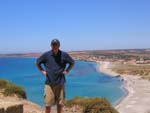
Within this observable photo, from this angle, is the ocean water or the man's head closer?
the man's head

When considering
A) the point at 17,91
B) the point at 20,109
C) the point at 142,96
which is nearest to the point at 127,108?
the point at 142,96

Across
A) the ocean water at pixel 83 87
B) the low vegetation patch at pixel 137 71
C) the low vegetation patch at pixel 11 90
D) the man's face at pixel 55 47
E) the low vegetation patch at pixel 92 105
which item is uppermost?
the man's face at pixel 55 47

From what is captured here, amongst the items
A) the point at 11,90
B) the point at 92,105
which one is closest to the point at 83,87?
A: the point at 92,105

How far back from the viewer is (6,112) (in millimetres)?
7484

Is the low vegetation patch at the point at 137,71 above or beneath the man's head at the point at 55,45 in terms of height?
beneath

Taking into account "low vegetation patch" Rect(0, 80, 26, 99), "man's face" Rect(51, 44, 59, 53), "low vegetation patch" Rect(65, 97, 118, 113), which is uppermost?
"man's face" Rect(51, 44, 59, 53)

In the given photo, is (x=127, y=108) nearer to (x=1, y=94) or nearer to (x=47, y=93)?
(x=1, y=94)

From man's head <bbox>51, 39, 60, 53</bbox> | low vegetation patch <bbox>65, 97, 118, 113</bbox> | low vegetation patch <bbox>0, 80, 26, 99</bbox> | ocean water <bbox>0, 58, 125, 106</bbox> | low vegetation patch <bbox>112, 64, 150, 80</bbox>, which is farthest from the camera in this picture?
low vegetation patch <bbox>112, 64, 150, 80</bbox>

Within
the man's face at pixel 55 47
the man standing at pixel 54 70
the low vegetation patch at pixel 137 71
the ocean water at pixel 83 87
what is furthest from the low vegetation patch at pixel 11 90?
the low vegetation patch at pixel 137 71

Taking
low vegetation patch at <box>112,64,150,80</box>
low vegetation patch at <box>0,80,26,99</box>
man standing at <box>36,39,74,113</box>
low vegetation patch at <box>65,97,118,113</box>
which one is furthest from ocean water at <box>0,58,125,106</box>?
man standing at <box>36,39,74,113</box>

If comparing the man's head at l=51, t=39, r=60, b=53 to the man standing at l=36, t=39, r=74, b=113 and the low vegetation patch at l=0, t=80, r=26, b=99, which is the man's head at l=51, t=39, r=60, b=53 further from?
the low vegetation patch at l=0, t=80, r=26, b=99

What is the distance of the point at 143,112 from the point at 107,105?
63.4 feet

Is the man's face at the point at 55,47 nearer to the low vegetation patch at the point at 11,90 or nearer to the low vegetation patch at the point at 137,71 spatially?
the low vegetation patch at the point at 11,90

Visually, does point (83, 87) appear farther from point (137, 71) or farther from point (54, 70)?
point (54, 70)
